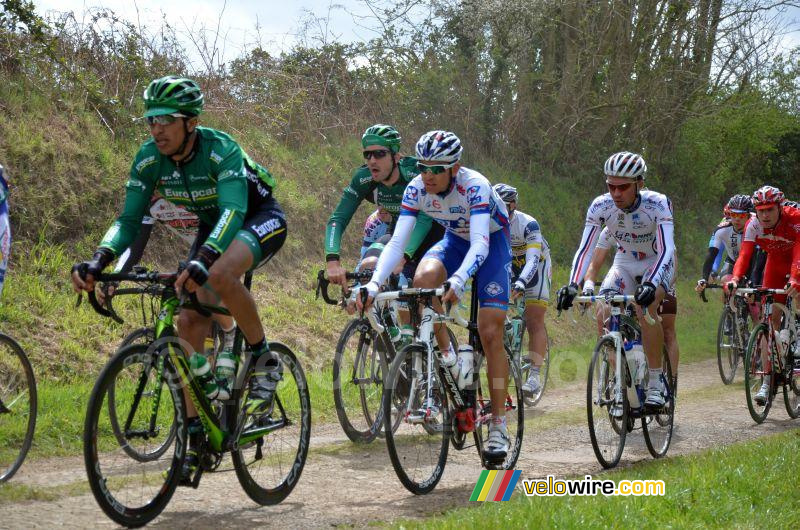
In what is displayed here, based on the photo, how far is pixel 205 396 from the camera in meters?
5.01

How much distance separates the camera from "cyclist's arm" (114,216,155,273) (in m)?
6.82

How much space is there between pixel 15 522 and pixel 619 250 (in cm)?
590

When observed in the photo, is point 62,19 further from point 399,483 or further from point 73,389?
point 399,483

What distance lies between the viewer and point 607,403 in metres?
7.30

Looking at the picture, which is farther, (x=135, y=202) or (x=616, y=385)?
(x=616, y=385)

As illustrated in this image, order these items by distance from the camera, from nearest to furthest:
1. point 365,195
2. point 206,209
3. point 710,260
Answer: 1. point 206,209
2. point 365,195
3. point 710,260

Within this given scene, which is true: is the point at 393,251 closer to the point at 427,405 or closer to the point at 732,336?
the point at 427,405

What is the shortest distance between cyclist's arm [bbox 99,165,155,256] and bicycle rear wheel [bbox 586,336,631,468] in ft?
11.9

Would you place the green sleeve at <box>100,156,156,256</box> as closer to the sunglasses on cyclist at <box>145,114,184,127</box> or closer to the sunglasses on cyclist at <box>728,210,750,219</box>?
the sunglasses on cyclist at <box>145,114,184,127</box>

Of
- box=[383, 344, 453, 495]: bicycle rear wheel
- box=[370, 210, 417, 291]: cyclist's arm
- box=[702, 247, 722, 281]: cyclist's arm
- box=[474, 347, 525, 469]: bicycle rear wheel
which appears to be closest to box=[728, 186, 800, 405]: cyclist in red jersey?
box=[702, 247, 722, 281]: cyclist's arm

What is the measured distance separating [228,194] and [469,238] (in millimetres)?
2260

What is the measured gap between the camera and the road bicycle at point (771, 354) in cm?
981

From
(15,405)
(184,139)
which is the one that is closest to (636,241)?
(184,139)

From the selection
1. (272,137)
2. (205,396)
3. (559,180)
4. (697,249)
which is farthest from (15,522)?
(697,249)
